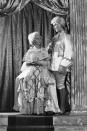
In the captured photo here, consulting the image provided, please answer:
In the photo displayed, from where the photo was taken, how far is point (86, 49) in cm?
693

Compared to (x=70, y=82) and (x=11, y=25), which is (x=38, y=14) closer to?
(x=11, y=25)

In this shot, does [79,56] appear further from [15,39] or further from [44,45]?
[15,39]

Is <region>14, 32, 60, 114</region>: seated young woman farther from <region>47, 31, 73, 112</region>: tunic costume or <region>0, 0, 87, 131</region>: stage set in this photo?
<region>0, 0, 87, 131</region>: stage set

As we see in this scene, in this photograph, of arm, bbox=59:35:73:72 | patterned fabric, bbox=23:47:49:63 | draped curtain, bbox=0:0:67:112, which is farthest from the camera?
draped curtain, bbox=0:0:67:112

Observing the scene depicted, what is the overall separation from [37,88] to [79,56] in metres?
0.83

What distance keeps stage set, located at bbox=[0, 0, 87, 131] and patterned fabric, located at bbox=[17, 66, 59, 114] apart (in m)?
0.22

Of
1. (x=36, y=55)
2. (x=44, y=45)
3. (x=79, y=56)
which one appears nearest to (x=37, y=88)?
(x=36, y=55)

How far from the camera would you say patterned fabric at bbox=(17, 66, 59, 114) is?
6.87 meters

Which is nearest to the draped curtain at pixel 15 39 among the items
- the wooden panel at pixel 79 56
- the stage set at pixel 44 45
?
the stage set at pixel 44 45

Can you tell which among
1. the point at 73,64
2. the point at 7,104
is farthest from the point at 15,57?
the point at 73,64

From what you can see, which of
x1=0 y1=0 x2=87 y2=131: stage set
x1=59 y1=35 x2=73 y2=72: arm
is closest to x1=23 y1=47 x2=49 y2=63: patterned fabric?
x1=59 y1=35 x2=73 y2=72: arm

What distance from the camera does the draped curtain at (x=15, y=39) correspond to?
25.7ft

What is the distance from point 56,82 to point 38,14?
1.48 m

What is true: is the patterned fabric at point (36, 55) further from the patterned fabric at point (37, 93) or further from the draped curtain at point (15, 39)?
the draped curtain at point (15, 39)
